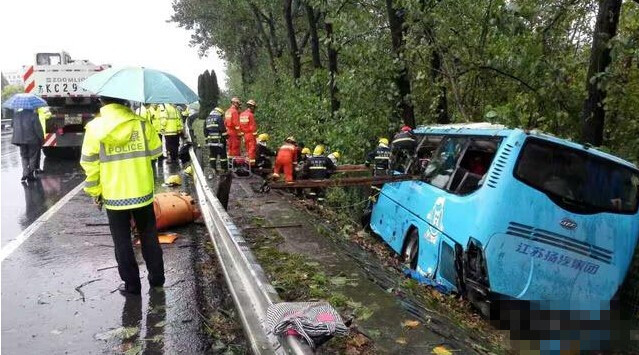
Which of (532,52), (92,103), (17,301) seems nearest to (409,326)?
(17,301)

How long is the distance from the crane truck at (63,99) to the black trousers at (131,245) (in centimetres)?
1053

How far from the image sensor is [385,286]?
525cm

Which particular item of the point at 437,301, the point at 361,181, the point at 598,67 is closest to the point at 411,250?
the point at 361,181

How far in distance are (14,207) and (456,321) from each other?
22.8ft

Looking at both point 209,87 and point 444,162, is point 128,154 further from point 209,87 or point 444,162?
point 209,87

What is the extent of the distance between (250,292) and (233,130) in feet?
30.7

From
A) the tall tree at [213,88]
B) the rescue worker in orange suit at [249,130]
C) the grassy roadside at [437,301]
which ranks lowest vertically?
the grassy roadside at [437,301]

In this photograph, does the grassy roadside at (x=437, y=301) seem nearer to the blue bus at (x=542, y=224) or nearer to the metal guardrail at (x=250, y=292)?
the blue bus at (x=542, y=224)

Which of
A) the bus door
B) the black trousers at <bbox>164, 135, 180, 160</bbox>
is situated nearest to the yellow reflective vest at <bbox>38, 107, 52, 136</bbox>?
the black trousers at <bbox>164, 135, 180, 160</bbox>

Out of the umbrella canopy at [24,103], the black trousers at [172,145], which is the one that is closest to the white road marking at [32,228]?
the umbrella canopy at [24,103]

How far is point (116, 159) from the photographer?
441 centimetres

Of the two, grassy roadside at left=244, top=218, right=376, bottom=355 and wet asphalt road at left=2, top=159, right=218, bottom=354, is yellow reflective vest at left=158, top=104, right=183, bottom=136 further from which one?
grassy roadside at left=244, top=218, right=376, bottom=355

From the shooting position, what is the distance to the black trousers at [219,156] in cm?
1197

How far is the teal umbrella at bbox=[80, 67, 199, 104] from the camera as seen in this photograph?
4.34 metres
